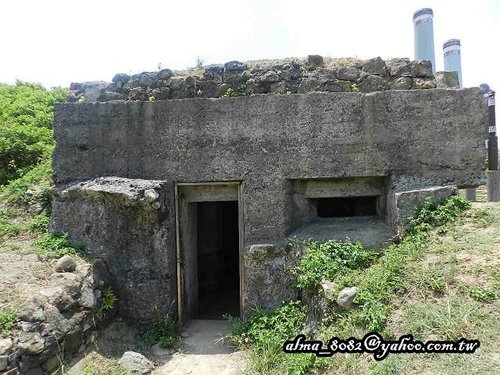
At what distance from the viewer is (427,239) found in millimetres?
4250

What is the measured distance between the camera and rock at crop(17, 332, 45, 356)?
11.1 ft

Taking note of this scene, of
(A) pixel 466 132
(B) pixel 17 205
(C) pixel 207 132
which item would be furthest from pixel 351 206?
(B) pixel 17 205

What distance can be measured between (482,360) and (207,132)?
391 cm

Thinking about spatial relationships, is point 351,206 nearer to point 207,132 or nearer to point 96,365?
point 207,132

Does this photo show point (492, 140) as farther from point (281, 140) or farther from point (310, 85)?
point (281, 140)

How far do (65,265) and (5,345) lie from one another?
129 centimetres

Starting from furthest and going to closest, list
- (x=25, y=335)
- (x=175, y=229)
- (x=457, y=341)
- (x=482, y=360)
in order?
1. (x=175, y=229)
2. (x=25, y=335)
3. (x=457, y=341)
4. (x=482, y=360)

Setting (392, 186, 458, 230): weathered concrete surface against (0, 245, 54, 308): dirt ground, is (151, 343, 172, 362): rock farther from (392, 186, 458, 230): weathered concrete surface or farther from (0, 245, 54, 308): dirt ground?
(392, 186, 458, 230): weathered concrete surface

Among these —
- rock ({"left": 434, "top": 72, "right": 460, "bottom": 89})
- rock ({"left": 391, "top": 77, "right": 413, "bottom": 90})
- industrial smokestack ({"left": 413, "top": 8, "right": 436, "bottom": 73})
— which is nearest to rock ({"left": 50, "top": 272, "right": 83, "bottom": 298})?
rock ({"left": 391, "top": 77, "right": 413, "bottom": 90})

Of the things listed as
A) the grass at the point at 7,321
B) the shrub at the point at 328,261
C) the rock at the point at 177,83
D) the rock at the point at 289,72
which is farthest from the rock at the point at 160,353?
the rock at the point at 289,72

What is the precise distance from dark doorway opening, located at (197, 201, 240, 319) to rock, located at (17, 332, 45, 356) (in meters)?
Result: 3.76

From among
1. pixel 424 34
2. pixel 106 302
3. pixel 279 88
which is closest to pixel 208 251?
pixel 106 302

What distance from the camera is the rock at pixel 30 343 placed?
3.40 m

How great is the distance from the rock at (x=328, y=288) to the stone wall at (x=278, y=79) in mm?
2660
